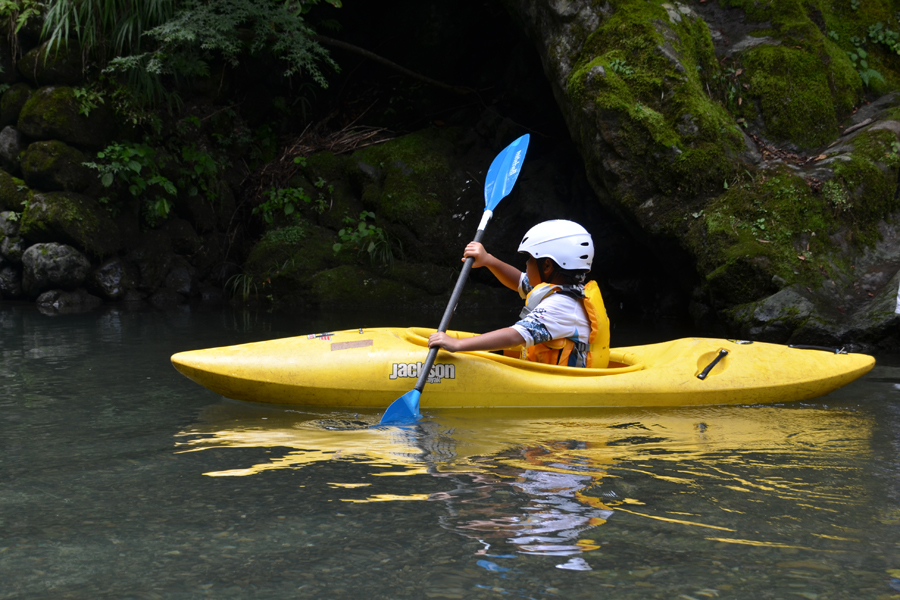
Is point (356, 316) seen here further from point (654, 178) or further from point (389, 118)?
point (389, 118)

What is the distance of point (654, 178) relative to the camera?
595cm

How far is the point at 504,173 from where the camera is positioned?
498cm

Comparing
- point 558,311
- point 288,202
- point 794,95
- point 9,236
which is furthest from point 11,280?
point 794,95

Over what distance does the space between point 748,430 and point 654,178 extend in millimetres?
3154

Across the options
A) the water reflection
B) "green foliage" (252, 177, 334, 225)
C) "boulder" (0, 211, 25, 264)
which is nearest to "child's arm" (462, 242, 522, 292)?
the water reflection

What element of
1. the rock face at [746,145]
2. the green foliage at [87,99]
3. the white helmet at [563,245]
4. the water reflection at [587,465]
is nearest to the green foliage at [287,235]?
the green foliage at [87,99]

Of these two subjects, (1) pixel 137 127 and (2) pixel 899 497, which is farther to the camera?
(1) pixel 137 127

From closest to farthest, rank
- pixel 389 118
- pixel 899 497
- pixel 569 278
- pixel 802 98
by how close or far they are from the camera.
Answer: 1. pixel 899 497
2. pixel 569 278
3. pixel 802 98
4. pixel 389 118

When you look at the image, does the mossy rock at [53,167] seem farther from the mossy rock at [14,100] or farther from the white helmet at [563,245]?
the white helmet at [563,245]

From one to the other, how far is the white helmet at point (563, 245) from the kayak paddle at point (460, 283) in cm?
46

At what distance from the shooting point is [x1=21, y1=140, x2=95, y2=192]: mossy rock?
775 cm

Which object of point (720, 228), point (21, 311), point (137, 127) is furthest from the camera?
point (137, 127)

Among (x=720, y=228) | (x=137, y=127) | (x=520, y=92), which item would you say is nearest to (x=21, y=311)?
(x=137, y=127)

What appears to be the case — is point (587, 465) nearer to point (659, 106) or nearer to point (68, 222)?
point (659, 106)
